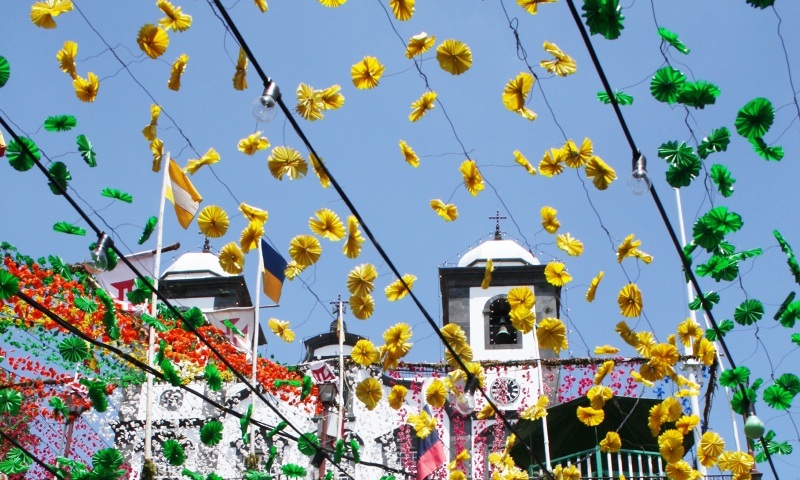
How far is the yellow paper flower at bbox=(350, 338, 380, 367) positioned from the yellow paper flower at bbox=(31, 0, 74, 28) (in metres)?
3.45

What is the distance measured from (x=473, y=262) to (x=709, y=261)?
17.4 m

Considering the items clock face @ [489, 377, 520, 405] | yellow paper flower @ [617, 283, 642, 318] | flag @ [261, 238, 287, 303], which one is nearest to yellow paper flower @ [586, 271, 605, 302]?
yellow paper flower @ [617, 283, 642, 318]

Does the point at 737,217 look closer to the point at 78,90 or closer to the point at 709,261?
the point at 709,261

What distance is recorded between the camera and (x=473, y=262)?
83.9ft

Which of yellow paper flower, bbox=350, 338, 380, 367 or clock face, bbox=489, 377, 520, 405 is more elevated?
clock face, bbox=489, 377, 520, 405

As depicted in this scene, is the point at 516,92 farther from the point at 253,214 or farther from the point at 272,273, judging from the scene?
the point at 272,273

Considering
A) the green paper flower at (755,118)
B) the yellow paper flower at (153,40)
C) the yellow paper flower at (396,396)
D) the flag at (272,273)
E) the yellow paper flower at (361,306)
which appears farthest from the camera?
the flag at (272,273)

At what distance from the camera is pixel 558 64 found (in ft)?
25.7

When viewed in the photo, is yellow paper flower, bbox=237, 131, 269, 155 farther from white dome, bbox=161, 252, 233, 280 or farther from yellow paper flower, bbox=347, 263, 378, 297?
white dome, bbox=161, 252, 233, 280

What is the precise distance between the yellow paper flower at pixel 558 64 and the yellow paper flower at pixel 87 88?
297cm

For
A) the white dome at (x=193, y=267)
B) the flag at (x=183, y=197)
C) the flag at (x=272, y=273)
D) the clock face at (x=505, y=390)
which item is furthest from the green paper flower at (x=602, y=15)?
the white dome at (x=193, y=267)

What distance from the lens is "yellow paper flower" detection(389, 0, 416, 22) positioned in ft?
23.4

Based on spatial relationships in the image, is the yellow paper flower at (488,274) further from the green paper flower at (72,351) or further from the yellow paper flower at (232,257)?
the green paper flower at (72,351)

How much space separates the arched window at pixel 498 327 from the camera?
24188 mm
